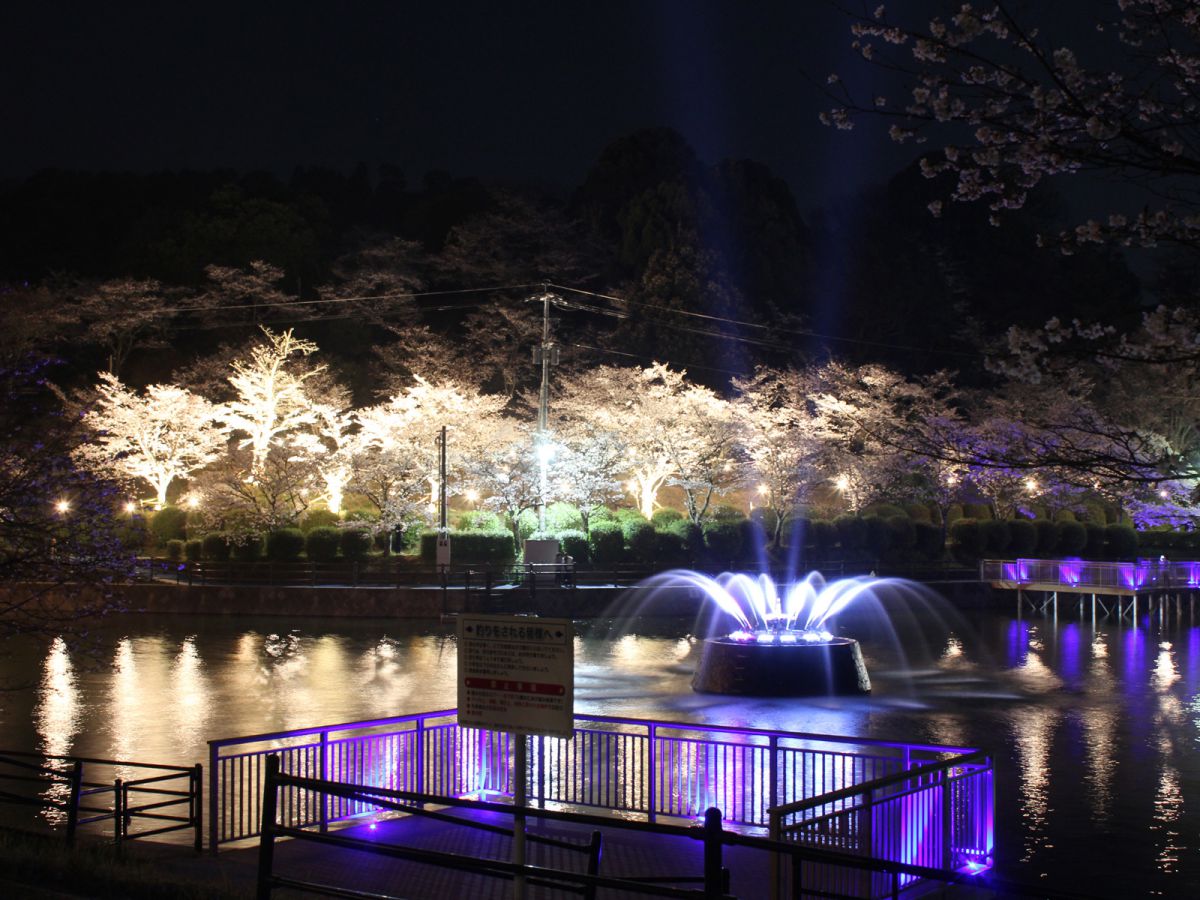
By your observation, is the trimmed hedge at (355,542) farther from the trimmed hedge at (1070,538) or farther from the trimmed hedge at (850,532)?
the trimmed hedge at (1070,538)

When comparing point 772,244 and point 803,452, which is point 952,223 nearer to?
point 772,244

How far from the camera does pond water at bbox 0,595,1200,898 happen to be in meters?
14.4

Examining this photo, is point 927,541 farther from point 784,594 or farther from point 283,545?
point 283,545

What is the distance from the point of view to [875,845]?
1001 cm

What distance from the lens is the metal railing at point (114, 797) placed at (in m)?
11.6

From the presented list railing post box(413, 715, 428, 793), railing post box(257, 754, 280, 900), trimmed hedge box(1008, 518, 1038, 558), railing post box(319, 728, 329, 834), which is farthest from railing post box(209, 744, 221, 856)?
trimmed hedge box(1008, 518, 1038, 558)

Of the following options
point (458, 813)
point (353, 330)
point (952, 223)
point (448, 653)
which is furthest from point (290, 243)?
point (458, 813)

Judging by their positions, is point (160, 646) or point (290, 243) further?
point (290, 243)

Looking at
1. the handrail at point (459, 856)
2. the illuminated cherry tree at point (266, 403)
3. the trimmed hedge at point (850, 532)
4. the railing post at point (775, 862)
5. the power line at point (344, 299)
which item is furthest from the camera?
the power line at point (344, 299)

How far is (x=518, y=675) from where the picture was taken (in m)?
8.30

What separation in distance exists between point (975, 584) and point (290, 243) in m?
46.7

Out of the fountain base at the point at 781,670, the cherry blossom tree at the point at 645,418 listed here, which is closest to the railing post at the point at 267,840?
the fountain base at the point at 781,670

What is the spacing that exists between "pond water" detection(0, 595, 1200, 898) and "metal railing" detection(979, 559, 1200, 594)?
21.7 ft

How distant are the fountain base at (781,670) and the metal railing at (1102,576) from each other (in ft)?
87.4
